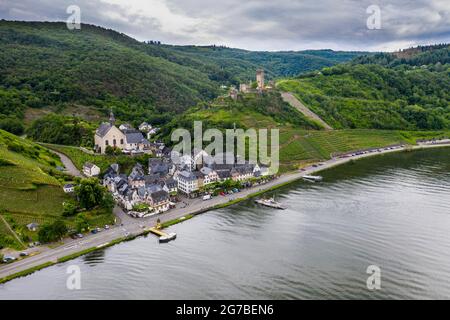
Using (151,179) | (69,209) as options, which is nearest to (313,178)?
(151,179)

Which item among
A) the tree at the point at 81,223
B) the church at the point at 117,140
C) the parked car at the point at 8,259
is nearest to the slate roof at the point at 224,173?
the church at the point at 117,140

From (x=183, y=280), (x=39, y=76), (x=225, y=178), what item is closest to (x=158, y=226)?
(x=183, y=280)

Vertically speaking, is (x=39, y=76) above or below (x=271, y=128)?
above

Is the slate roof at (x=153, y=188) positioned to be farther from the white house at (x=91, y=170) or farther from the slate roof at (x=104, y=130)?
the slate roof at (x=104, y=130)

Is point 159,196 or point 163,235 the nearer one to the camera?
point 163,235

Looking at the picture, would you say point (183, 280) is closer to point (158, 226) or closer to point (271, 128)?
point (158, 226)

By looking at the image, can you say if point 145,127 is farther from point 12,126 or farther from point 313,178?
point 313,178
